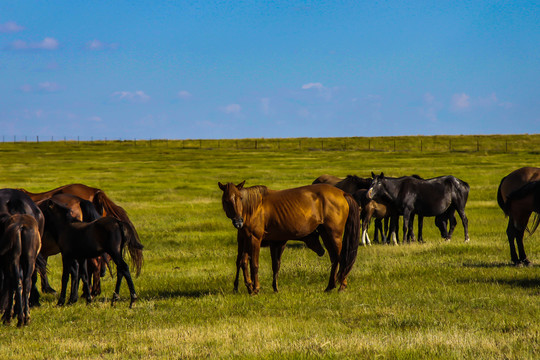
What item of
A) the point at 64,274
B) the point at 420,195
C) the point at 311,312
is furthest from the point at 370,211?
the point at 64,274

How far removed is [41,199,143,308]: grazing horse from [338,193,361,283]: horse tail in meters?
3.44

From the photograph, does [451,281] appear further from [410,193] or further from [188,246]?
[188,246]

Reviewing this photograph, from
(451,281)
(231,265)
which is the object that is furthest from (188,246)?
(451,281)

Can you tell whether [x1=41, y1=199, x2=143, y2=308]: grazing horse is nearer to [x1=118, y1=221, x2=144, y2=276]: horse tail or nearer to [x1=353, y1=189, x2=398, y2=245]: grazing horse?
[x1=118, y1=221, x2=144, y2=276]: horse tail

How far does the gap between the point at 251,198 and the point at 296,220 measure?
83cm

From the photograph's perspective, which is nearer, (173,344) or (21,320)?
(173,344)

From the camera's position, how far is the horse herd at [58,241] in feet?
25.7

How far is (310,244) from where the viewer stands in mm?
10648

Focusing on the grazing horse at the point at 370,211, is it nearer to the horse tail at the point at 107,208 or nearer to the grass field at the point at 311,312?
the grass field at the point at 311,312

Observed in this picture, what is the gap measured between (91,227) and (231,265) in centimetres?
461

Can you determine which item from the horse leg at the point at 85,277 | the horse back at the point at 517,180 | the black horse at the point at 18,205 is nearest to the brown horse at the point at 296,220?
the horse leg at the point at 85,277

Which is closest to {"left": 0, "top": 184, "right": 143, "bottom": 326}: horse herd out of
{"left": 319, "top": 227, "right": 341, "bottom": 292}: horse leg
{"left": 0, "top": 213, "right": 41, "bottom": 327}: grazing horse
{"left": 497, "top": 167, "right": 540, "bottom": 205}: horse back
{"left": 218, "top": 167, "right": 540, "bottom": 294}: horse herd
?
{"left": 0, "top": 213, "right": 41, "bottom": 327}: grazing horse

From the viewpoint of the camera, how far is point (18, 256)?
774cm

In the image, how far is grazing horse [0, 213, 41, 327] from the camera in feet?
25.4
